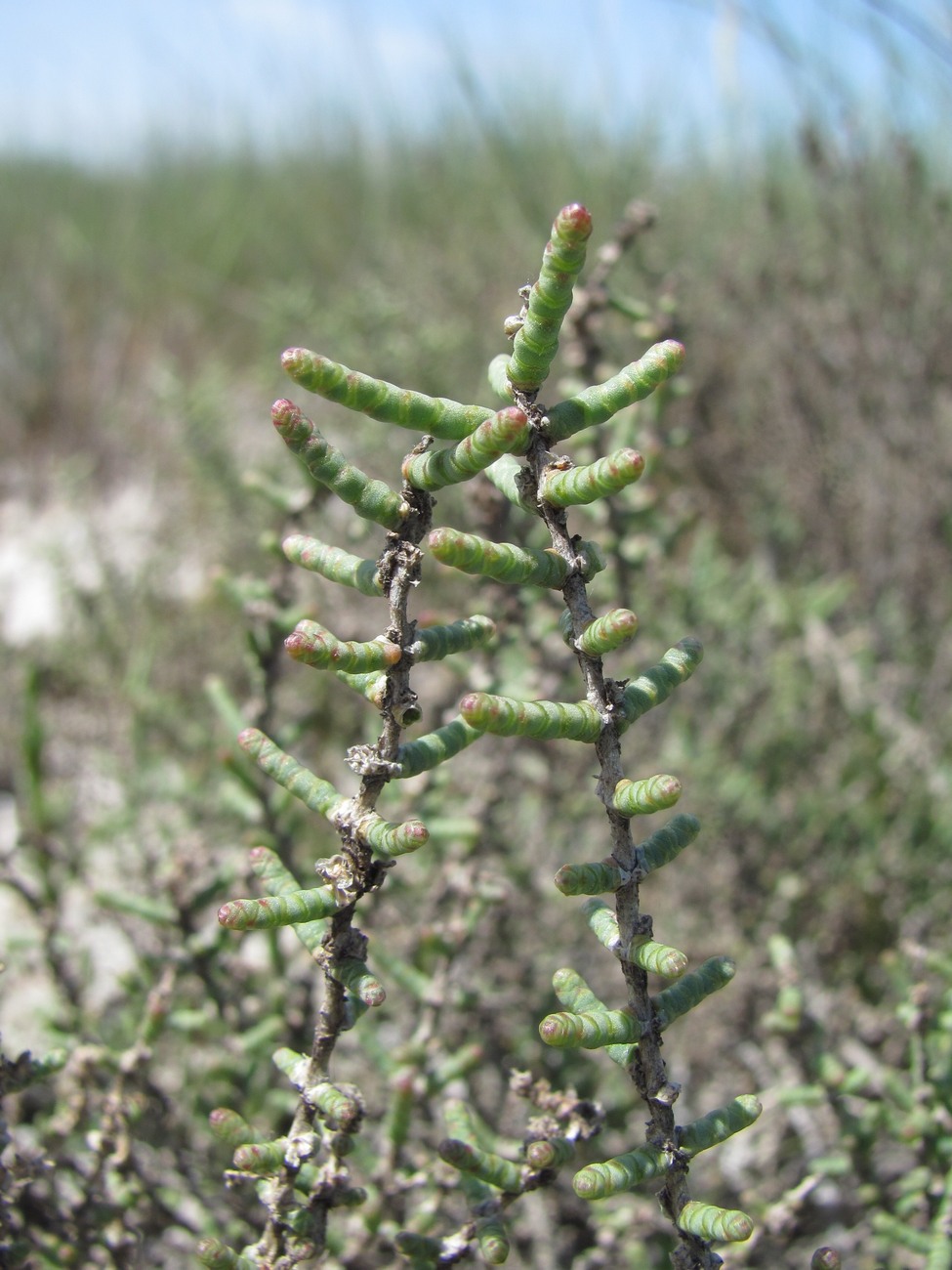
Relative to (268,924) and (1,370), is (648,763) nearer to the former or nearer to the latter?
(268,924)

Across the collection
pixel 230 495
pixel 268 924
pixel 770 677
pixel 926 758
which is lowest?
pixel 268 924

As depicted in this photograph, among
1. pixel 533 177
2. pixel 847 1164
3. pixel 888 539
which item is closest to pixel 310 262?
pixel 533 177

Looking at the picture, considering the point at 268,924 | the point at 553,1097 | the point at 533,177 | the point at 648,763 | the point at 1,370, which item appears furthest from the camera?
the point at 1,370

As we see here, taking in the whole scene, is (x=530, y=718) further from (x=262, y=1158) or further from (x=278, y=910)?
(x=262, y=1158)

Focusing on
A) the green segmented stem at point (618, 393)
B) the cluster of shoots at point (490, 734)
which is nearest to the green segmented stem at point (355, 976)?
the cluster of shoots at point (490, 734)

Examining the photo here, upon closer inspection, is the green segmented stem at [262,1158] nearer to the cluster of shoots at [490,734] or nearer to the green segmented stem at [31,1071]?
the cluster of shoots at [490,734]

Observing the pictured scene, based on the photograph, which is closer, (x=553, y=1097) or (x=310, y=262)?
(x=553, y=1097)
